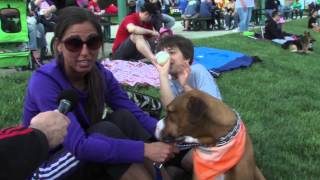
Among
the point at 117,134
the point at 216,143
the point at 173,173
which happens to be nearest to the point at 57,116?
the point at 117,134

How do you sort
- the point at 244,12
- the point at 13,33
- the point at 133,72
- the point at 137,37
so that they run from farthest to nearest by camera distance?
1. the point at 244,12
2. the point at 13,33
3. the point at 137,37
4. the point at 133,72

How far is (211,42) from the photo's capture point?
1455 cm

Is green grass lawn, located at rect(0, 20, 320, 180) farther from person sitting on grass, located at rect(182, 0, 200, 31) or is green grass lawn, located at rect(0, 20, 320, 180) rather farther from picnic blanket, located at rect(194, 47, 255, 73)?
person sitting on grass, located at rect(182, 0, 200, 31)

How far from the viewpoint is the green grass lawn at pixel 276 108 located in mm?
4855

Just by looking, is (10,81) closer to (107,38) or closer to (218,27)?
(107,38)

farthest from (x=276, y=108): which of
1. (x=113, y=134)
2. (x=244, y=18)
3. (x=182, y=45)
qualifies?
(x=244, y=18)

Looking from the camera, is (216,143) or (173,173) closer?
(216,143)

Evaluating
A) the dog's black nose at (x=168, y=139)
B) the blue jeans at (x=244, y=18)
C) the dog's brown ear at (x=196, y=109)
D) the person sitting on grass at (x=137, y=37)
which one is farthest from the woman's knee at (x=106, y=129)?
the blue jeans at (x=244, y=18)

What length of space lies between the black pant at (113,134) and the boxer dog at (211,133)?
0.87 ft

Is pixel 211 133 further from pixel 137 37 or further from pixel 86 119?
pixel 137 37

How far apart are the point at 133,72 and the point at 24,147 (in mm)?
6279

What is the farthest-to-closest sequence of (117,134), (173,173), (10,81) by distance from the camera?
(10,81) → (173,173) → (117,134)

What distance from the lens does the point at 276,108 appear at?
22.7ft

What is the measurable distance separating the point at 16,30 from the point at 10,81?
2415 mm
